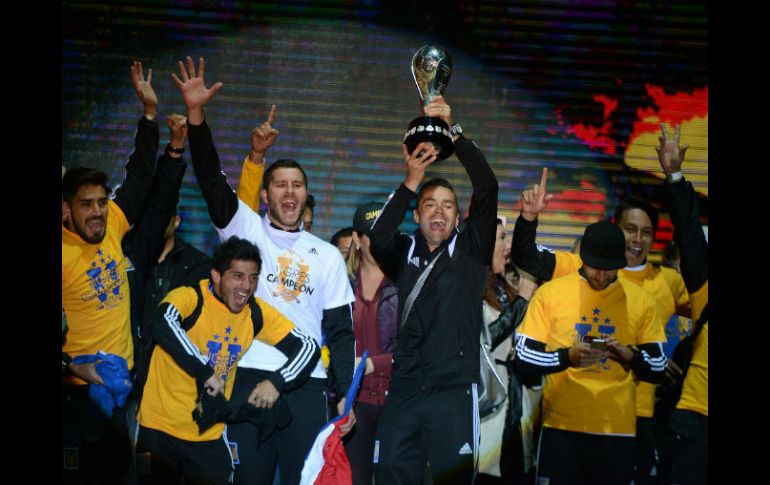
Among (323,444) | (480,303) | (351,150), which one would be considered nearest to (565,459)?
(480,303)

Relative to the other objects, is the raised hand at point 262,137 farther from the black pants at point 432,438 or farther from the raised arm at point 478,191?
the black pants at point 432,438

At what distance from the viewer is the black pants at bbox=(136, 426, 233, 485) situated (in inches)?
165

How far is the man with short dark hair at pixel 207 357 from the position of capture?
4.18 meters

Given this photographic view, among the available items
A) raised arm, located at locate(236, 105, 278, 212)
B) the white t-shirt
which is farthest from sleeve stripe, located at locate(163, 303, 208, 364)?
raised arm, located at locate(236, 105, 278, 212)

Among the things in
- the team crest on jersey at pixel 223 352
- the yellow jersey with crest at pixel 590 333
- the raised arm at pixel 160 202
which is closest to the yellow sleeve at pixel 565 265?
the yellow jersey with crest at pixel 590 333

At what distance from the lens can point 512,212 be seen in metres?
5.58

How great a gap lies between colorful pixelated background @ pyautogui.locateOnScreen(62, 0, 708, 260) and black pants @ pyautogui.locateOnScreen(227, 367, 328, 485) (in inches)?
47.2

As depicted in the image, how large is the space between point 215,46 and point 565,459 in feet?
9.87

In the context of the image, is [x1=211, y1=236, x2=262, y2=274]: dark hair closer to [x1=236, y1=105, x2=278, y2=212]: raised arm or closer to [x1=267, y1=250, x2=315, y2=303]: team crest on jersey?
[x1=267, y1=250, x2=315, y2=303]: team crest on jersey

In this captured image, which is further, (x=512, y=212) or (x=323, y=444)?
(x=512, y=212)

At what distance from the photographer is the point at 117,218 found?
453cm

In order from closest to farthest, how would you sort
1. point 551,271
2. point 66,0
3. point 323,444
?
point 323,444, point 551,271, point 66,0

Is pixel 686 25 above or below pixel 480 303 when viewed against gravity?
above
